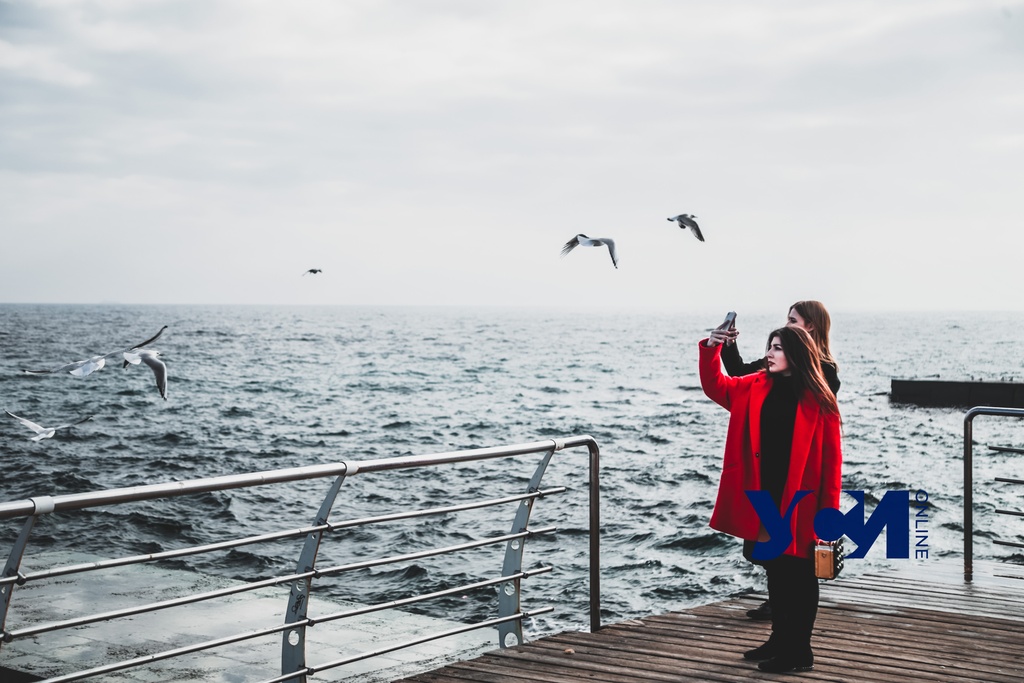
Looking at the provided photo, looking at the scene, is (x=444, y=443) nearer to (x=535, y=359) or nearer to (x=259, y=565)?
(x=259, y=565)

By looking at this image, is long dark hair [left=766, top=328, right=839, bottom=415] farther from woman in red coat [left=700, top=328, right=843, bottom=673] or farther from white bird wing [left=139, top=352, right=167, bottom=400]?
white bird wing [left=139, top=352, right=167, bottom=400]

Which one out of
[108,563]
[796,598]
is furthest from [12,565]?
[796,598]

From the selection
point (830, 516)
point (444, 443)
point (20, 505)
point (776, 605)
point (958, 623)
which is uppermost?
point (20, 505)

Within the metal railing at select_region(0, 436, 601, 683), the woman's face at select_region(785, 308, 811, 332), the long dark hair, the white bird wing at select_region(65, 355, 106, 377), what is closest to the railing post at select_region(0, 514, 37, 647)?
the metal railing at select_region(0, 436, 601, 683)

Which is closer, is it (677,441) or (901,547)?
(901,547)

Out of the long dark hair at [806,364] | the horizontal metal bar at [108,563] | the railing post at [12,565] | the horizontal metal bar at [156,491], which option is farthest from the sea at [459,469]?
the railing post at [12,565]

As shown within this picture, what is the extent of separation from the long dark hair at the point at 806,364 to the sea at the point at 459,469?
2875 mm

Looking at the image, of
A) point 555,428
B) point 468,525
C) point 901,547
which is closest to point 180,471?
point 468,525

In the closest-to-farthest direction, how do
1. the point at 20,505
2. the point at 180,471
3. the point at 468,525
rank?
the point at 20,505 → the point at 468,525 → the point at 180,471

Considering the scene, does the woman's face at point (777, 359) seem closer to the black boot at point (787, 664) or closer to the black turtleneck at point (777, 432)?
the black turtleneck at point (777, 432)

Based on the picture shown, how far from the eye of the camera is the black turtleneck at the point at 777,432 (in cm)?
424

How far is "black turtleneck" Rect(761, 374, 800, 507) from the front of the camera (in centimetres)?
424

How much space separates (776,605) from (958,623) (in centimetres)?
137

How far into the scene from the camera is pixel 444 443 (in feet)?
90.5
